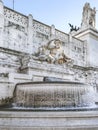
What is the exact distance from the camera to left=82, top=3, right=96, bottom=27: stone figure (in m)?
17.3

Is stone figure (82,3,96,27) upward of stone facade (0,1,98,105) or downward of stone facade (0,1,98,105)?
upward

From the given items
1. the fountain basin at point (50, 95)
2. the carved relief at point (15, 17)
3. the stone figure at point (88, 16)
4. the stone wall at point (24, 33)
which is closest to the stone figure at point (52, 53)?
the stone wall at point (24, 33)

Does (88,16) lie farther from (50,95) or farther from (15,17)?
(50,95)

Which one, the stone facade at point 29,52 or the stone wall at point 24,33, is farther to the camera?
the stone wall at point 24,33

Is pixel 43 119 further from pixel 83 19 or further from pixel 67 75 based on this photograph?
pixel 83 19

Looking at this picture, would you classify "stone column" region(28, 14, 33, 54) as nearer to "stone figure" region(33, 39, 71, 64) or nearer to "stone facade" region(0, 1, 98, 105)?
"stone facade" region(0, 1, 98, 105)

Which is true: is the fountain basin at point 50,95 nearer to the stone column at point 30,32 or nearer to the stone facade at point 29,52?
the stone facade at point 29,52

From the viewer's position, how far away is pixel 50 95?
20.7 feet

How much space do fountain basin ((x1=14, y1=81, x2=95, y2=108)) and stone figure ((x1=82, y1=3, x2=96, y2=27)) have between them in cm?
1196

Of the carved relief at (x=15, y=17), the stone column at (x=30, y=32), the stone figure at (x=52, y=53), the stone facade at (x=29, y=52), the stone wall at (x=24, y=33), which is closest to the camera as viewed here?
the stone facade at (x=29, y=52)

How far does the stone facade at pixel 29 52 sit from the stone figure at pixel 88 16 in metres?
3.62

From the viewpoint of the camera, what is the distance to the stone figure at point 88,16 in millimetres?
17312

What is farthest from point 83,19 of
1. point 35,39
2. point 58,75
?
point 58,75

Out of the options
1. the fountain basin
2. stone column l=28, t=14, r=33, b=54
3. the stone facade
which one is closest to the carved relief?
the stone facade
